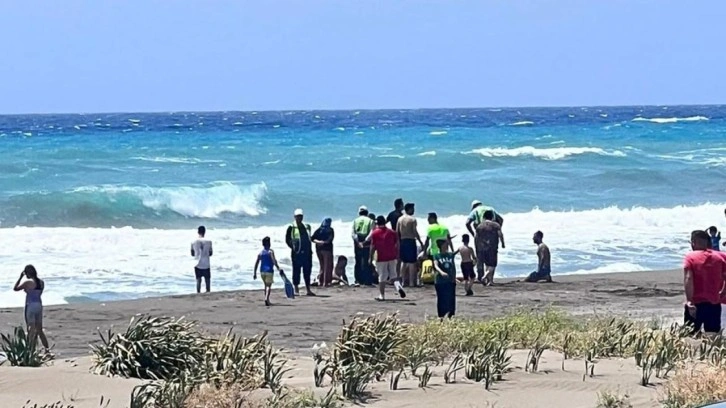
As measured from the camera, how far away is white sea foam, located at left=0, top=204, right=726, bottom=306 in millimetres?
21641

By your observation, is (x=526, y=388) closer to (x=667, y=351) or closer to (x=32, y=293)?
(x=667, y=351)

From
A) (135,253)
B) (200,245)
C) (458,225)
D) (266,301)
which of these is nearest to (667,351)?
(266,301)

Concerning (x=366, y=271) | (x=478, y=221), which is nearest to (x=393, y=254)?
(x=366, y=271)

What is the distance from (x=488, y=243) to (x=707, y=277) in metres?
8.14

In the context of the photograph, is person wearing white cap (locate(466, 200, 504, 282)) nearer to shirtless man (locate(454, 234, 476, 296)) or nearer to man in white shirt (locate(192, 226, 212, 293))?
shirtless man (locate(454, 234, 476, 296))

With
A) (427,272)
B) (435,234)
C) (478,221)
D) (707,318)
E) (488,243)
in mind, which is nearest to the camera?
(707,318)

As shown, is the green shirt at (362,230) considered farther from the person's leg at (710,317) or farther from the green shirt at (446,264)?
the person's leg at (710,317)

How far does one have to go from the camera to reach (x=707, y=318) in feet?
39.4

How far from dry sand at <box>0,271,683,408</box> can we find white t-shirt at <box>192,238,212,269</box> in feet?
2.60

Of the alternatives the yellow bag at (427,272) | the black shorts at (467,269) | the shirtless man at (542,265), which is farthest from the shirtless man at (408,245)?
the shirtless man at (542,265)

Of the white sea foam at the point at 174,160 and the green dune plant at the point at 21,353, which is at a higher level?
the white sea foam at the point at 174,160

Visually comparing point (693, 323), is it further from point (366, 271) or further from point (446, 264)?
point (366, 271)

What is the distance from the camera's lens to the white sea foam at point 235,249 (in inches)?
852

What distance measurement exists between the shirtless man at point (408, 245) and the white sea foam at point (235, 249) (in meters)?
2.93
